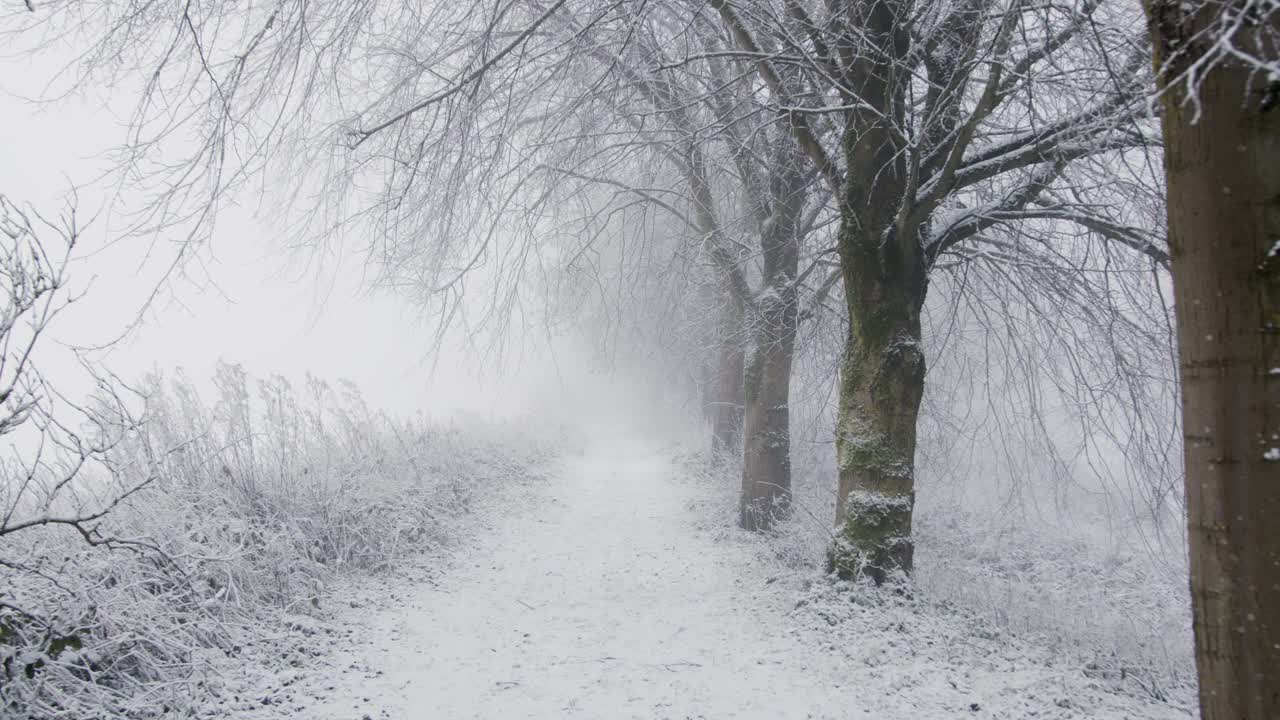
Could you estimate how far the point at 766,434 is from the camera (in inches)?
302

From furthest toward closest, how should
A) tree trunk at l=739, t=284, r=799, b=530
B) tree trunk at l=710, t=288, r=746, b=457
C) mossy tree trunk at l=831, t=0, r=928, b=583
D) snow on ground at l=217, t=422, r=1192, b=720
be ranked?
1. tree trunk at l=710, t=288, r=746, b=457
2. tree trunk at l=739, t=284, r=799, b=530
3. mossy tree trunk at l=831, t=0, r=928, b=583
4. snow on ground at l=217, t=422, r=1192, b=720

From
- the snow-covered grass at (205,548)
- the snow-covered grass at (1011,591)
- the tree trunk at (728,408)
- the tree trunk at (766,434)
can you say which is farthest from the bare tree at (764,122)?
the tree trunk at (728,408)

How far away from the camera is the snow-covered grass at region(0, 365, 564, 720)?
2.69 m

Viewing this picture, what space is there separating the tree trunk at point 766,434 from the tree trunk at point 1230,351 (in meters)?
5.26

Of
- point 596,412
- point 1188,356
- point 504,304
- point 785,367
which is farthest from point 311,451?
point 596,412

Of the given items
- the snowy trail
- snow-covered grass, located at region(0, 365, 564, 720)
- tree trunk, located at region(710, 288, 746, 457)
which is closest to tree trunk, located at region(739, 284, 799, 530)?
the snowy trail

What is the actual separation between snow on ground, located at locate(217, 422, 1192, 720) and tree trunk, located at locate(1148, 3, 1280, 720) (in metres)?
1.37

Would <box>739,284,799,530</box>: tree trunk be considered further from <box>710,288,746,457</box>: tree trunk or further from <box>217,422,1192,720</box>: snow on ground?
<box>710,288,746,457</box>: tree trunk

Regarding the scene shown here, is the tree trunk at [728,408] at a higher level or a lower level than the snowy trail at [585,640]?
higher

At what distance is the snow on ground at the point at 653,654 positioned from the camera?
127 inches

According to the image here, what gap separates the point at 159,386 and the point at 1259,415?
6.13m

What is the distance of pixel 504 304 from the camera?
6.09 meters

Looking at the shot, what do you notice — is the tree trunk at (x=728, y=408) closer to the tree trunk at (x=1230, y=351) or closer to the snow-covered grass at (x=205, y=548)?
the snow-covered grass at (x=205, y=548)

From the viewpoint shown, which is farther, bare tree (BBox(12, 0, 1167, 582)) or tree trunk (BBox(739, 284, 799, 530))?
tree trunk (BBox(739, 284, 799, 530))
